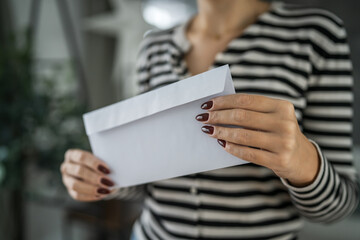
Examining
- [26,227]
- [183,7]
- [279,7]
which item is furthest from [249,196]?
[26,227]

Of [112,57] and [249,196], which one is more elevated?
[112,57]

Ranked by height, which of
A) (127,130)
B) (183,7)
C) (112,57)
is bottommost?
(127,130)

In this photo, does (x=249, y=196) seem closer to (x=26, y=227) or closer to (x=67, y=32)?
(x=67, y=32)

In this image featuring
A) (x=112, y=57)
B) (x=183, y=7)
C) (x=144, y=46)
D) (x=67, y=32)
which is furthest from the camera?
(x=112, y=57)

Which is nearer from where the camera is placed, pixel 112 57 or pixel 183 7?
pixel 183 7

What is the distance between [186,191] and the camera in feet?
1.58

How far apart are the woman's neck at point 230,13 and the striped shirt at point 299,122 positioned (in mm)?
41

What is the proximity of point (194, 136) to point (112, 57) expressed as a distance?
1287 mm

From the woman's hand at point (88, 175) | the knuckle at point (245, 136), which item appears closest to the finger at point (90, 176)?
the woman's hand at point (88, 175)

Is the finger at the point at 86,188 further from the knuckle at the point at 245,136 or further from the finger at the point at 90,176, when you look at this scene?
the knuckle at the point at 245,136

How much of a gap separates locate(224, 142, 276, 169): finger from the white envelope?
1 cm

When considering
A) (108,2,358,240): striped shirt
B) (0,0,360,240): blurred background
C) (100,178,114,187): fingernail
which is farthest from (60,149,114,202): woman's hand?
(0,0,360,240): blurred background

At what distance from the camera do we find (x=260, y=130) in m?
0.29

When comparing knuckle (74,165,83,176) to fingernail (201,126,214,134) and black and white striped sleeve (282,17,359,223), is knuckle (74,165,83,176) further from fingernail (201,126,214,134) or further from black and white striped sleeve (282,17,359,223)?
black and white striped sleeve (282,17,359,223)
